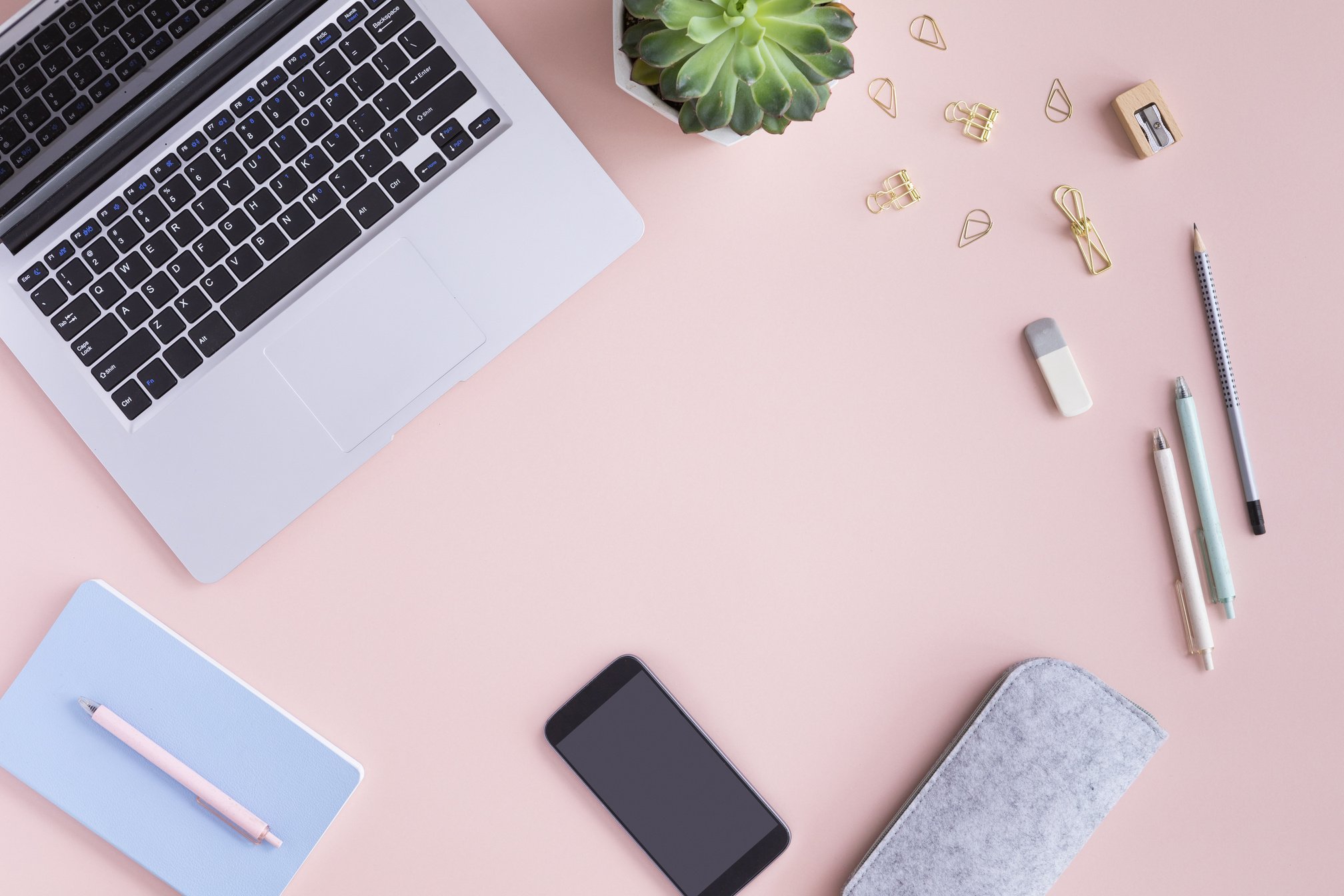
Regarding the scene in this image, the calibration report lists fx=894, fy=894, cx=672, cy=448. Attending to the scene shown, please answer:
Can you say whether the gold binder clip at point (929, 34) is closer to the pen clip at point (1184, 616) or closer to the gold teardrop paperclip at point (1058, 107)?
the gold teardrop paperclip at point (1058, 107)

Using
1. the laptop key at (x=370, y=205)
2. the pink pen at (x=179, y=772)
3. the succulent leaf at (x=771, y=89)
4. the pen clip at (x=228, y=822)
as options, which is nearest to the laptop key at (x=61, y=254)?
the laptop key at (x=370, y=205)

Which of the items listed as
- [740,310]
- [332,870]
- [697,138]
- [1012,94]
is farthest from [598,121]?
[332,870]

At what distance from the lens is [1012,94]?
86 centimetres

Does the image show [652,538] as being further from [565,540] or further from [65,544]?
[65,544]

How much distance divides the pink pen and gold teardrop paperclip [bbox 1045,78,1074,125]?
1024 mm

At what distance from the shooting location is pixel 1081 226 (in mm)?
859

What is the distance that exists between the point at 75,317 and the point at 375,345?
0.26 metres

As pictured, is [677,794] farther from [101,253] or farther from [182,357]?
[101,253]

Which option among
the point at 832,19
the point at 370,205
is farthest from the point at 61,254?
the point at 832,19

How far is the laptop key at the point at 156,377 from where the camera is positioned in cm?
80

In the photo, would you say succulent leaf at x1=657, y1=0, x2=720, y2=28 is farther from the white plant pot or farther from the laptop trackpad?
the laptop trackpad

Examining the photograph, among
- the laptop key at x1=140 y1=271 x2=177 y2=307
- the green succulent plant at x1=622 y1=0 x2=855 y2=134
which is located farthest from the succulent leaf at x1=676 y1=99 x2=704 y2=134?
the laptop key at x1=140 y1=271 x2=177 y2=307

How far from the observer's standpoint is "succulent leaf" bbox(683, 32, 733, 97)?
0.68 m

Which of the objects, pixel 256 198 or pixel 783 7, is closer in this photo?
pixel 783 7
